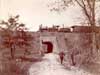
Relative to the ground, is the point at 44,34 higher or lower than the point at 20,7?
lower

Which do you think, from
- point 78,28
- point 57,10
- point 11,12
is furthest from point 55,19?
point 11,12

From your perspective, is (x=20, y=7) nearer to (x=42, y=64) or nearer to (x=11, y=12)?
(x=11, y=12)

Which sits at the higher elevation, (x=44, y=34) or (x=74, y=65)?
(x=44, y=34)

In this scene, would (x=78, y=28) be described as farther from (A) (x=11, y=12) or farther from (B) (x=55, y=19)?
(A) (x=11, y=12)

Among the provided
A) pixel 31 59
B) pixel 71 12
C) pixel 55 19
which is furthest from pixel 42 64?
pixel 71 12

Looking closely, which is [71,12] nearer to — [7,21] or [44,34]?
[44,34]

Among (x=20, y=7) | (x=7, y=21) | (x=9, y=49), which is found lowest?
(x=9, y=49)

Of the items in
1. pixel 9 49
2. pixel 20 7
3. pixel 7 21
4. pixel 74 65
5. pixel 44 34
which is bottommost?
pixel 74 65
